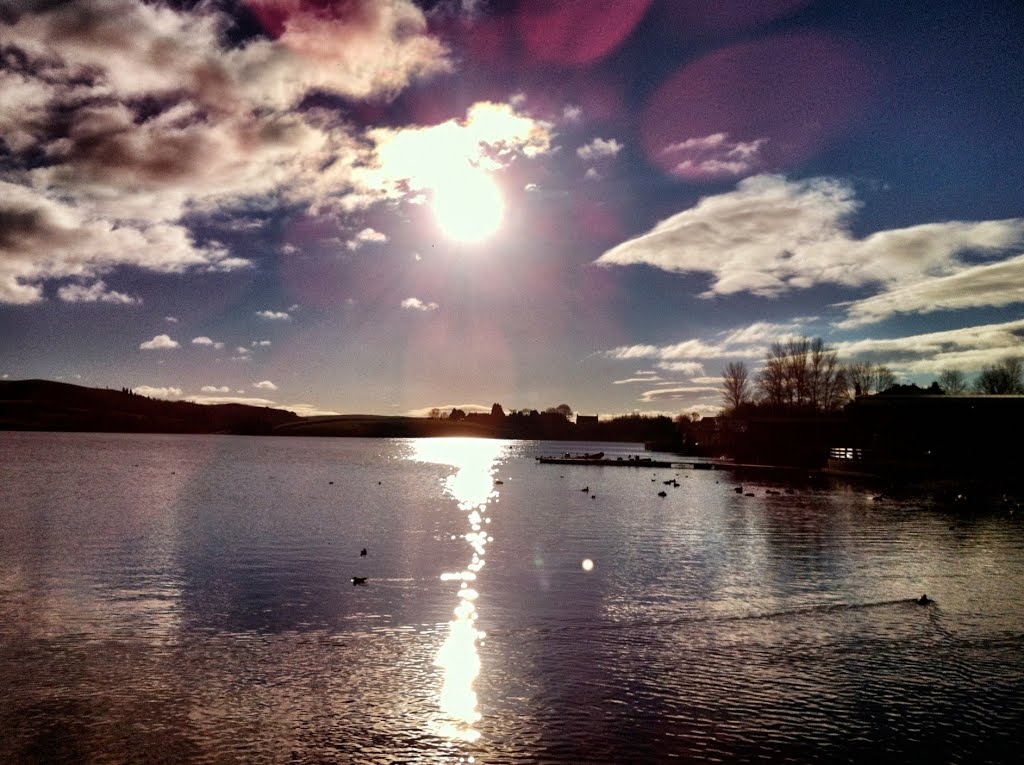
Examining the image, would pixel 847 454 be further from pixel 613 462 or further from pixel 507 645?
pixel 507 645

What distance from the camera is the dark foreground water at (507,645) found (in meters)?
12.9

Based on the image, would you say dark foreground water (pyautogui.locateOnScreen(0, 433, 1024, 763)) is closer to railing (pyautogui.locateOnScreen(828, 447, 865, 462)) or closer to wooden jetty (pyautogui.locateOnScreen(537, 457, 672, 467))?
railing (pyautogui.locateOnScreen(828, 447, 865, 462))

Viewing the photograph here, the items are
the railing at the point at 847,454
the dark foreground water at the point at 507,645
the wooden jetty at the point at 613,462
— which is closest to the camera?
the dark foreground water at the point at 507,645

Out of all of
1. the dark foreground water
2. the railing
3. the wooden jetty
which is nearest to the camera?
the dark foreground water

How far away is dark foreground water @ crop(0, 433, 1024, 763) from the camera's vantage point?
42.2 feet

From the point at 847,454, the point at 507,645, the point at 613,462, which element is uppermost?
the point at 847,454

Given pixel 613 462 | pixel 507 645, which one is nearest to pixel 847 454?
pixel 613 462

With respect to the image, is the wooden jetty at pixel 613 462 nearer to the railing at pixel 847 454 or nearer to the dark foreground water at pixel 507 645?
the railing at pixel 847 454

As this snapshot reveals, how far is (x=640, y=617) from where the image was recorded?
70.4 ft

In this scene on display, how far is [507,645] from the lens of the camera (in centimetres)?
1842

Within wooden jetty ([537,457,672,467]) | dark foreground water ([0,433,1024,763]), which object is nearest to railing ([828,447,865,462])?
wooden jetty ([537,457,672,467])

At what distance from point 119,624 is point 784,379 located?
12721cm

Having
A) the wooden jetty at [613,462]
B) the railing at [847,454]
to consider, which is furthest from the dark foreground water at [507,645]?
the wooden jetty at [613,462]

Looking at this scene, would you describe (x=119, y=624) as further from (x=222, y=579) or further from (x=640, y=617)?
(x=640, y=617)
